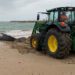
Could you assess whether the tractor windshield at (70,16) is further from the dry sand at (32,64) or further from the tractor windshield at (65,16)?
the dry sand at (32,64)

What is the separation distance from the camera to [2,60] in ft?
32.6

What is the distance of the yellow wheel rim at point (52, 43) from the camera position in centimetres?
1072

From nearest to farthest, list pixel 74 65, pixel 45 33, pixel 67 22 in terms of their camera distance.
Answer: pixel 74 65, pixel 67 22, pixel 45 33

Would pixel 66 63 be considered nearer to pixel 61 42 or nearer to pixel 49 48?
pixel 61 42

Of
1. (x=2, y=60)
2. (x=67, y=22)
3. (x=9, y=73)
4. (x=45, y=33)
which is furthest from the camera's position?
(x=45, y=33)

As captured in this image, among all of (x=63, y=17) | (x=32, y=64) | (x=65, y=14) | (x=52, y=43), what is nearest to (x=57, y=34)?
(x=52, y=43)

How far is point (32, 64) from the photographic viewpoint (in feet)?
30.5

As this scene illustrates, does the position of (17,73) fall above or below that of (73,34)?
below

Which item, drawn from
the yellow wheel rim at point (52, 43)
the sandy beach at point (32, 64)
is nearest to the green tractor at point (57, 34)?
the yellow wheel rim at point (52, 43)

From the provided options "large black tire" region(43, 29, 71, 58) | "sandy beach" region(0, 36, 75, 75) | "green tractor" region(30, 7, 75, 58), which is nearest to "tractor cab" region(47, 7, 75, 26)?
"green tractor" region(30, 7, 75, 58)

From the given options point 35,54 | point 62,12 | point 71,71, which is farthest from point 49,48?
point 71,71

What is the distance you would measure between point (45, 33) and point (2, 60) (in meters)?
2.66

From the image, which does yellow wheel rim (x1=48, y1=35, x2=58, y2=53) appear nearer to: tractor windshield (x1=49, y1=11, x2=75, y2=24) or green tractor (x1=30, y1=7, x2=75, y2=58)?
green tractor (x1=30, y1=7, x2=75, y2=58)

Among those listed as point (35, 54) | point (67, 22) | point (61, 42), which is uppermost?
point (67, 22)
